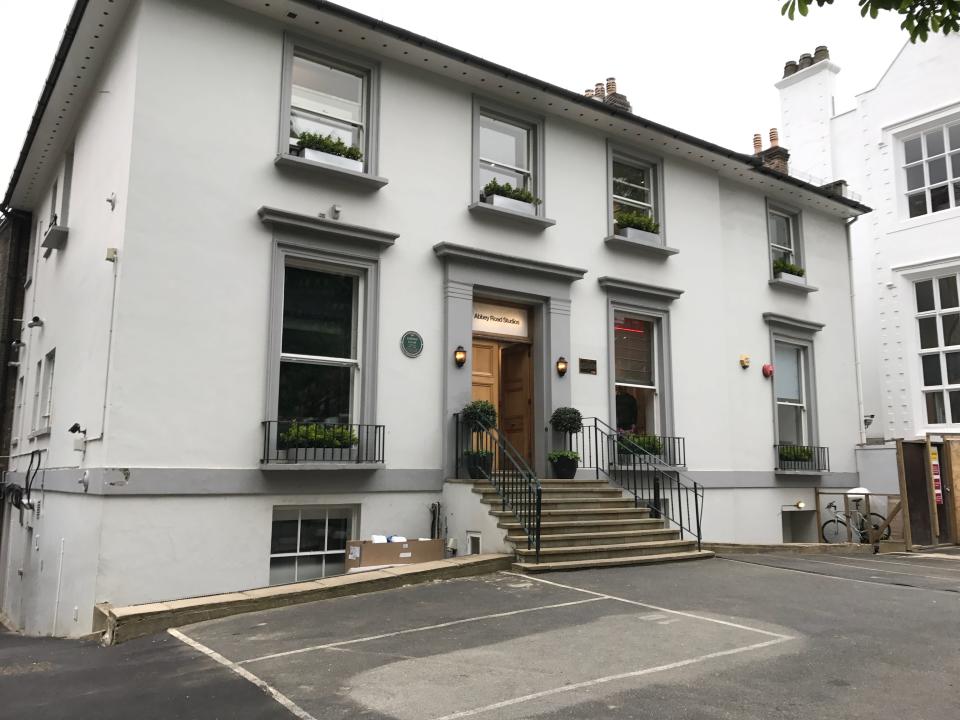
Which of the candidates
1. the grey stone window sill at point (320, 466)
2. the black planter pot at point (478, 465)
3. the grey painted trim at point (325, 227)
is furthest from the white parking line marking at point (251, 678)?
the grey painted trim at point (325, 227)

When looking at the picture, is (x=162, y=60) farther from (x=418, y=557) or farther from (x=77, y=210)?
(x=418, y=557)

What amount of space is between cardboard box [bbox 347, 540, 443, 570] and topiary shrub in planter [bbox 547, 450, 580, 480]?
249cm

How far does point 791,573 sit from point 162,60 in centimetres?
940

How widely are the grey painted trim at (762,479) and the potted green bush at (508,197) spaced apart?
5100 millimetres

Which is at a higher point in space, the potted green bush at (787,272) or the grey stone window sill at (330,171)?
the potted green bush at (787,272)

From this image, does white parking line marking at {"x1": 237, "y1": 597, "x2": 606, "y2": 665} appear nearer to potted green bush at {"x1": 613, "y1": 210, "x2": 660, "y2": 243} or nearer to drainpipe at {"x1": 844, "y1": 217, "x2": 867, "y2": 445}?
potted green bush at {"x1": 613, "y1": 210, "x2": 660, "y2": 243}

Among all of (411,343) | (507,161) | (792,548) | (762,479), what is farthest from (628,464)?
(507,161)

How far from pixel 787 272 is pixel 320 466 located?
1024cm

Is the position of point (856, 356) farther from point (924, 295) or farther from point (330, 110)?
point (330, 110)

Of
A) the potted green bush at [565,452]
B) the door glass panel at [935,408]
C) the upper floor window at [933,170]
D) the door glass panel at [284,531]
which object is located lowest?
the door glass panel at [284,531]

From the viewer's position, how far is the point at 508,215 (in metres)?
11.1

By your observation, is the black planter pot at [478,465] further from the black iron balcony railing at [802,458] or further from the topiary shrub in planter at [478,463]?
the black iron balcony railing at [802,458]

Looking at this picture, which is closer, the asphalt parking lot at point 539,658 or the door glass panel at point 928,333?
the asphalt parking lot at point 539,658

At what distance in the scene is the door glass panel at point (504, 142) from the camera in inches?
452
